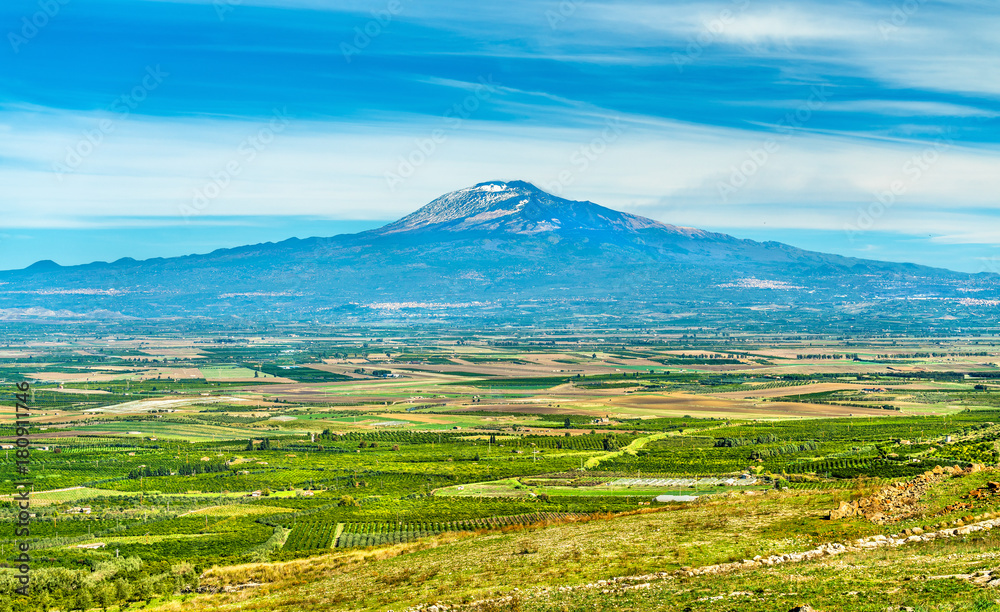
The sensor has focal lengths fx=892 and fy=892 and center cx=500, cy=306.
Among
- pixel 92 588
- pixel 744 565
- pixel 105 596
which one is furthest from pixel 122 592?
pixel 744 565

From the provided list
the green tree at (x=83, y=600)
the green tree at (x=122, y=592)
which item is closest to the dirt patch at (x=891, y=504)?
the green tree at (x=122, y=592)

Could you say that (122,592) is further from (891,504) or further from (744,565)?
(891,504)

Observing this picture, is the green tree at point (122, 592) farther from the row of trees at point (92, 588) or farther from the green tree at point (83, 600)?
the green tree at point (83, 600)

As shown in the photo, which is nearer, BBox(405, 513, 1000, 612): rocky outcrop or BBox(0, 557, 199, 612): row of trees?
BBox(405, 513, 1000, 612): rocky outcrop

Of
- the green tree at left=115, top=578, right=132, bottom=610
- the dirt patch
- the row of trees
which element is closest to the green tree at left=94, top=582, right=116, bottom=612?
the row of trees

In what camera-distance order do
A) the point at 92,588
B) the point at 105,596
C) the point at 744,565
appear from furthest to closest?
the point at 92,588 → the point at 105,596 → the point at 744,565

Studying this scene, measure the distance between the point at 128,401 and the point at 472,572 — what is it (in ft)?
410

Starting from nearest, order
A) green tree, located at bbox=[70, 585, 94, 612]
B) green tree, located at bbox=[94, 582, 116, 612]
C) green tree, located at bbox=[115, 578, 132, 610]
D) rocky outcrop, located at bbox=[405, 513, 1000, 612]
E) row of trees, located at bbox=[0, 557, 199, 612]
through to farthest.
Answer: rocky outcrop, located at bbox=[405, 513, 1000, 612]
green tree, located at bbox=[70, 585, 94, 612]
row of trees, located at bbox=[0, 557, 199, 612]
green tree, located at bbox=[94, 582, 116, 612]
green tree, located at bbox=[115, 578, 132, 610]

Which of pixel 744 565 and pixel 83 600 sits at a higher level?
pixel 744 565

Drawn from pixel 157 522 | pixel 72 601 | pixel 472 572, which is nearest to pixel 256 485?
pixel 157 522

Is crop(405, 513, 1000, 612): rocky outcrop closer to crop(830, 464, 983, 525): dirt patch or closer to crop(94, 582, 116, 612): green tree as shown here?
crop(830, 464, 983, 525): dirt patch

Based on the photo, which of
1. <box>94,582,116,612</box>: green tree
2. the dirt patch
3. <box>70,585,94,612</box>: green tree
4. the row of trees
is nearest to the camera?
the dirt patch

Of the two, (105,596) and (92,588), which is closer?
(105,596)

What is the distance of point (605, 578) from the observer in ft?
97.7
